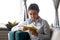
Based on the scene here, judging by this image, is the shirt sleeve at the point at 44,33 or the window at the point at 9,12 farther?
the window at the point at 9,12

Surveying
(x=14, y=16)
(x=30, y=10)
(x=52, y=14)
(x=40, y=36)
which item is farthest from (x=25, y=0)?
(x=40, y=36)

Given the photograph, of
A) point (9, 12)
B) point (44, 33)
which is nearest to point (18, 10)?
point (9, 12)

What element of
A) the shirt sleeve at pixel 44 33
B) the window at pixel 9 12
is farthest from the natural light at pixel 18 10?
the shirt sleeve at pixel 44 33

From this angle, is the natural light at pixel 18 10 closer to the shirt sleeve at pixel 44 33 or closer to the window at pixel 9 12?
the window at pixel 9 12

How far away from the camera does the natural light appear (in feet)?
13.9

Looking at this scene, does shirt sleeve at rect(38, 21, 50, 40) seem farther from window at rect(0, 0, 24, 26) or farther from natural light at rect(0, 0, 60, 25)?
window at rect(0, 0, 24, 26)

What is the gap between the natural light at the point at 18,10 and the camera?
423cm

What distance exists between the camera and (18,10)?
14.4 ft

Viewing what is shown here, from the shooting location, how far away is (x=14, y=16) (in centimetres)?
433

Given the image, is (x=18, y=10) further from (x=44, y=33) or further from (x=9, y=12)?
(x=44, y=33)

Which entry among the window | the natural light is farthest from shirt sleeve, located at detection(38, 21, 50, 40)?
the window

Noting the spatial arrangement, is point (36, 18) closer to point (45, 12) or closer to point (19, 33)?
point (19, 33)

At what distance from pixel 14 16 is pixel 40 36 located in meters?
2.07

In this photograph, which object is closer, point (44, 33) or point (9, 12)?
point (44, 33)
